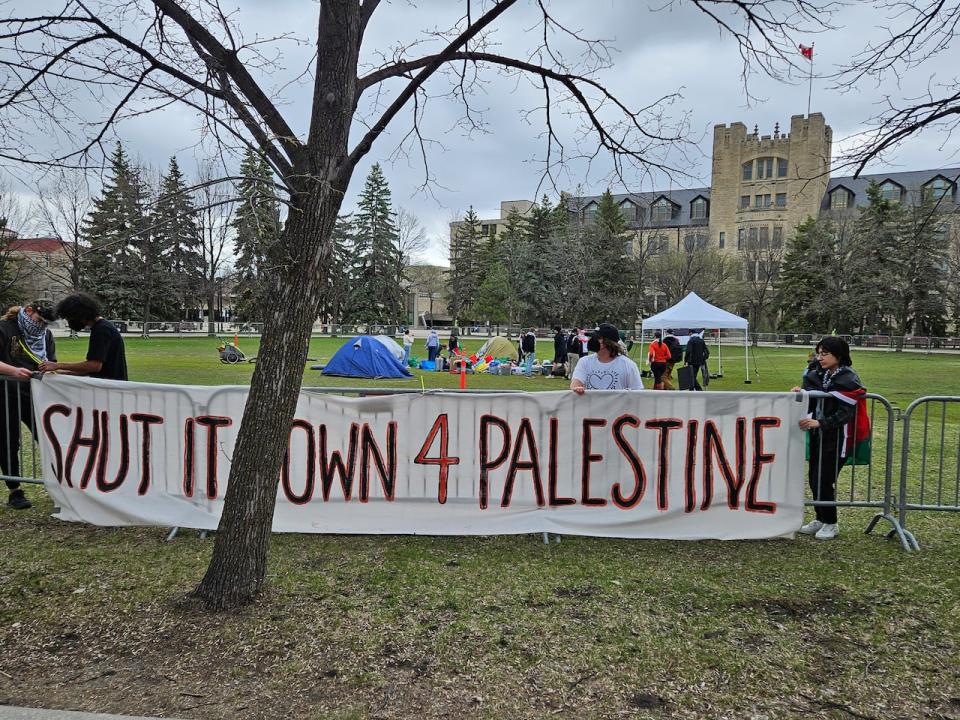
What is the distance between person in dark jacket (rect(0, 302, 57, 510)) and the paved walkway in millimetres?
3828

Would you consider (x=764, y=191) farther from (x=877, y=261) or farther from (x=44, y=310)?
(x=44, y=310)

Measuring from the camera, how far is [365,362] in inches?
818

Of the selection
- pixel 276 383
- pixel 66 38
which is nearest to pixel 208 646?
pixel 276 383

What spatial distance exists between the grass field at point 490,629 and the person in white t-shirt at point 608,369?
1.35 m

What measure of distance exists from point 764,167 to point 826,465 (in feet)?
254

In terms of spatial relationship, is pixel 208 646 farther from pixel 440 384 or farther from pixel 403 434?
pixel 440 384

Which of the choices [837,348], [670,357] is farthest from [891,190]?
[837,348]

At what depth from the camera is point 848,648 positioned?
137 inches

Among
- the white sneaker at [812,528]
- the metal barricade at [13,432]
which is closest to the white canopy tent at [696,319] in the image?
the white sneaker at [812,528]

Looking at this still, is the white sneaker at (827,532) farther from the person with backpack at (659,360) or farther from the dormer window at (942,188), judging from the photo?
the person with backpack at (659,360)

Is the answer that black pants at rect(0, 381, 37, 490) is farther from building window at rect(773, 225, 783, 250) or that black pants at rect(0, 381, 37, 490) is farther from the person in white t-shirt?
building window at rect(773, 225, 783, 250)

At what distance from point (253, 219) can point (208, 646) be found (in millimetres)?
2236

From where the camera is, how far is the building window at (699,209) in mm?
82062

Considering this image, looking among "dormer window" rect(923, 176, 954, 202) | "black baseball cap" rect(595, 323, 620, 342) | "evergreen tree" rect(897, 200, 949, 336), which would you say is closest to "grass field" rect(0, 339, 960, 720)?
"black baseball cap" rect(595, 323, 620, 342)
